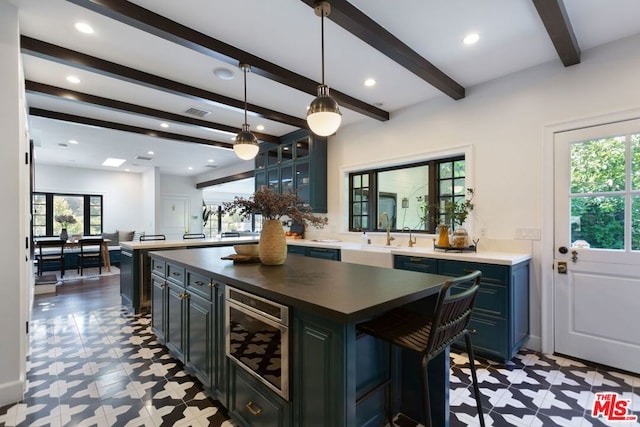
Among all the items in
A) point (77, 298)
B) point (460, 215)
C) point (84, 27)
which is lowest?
point (77, 298)

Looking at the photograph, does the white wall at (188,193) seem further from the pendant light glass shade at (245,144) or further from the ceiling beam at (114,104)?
the pendant light glass shade at (245,144)

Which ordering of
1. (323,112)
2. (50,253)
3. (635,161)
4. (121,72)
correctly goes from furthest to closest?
1. (50,253)
2. (121,72)
3. (635,161)
4. (323,112)

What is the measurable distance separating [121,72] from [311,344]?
2981 mm

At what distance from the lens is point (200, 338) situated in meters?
2.13

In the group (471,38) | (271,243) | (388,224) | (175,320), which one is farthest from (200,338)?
(471,38)

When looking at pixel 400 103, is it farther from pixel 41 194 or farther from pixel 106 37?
pixel 41 194

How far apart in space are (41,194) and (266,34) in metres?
9.63

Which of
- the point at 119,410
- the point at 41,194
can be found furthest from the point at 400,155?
the point at 41,194

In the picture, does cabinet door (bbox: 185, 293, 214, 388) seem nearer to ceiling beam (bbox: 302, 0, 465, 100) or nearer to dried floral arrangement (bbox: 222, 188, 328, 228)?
dried floral arrangement (bbox: 222, 188, 328, 228)

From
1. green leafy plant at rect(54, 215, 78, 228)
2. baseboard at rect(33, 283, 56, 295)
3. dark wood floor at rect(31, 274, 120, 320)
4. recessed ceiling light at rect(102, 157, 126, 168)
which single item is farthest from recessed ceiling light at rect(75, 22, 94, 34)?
green leafy plant at rect(54, 215, 78, 228)

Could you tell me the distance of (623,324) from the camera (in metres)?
2.43

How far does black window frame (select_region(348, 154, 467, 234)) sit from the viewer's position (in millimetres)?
3703

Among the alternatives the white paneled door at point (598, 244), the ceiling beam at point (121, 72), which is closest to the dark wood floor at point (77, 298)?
the ceiling beam at point (121, 72)

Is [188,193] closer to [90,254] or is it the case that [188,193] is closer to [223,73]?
[90,254]
